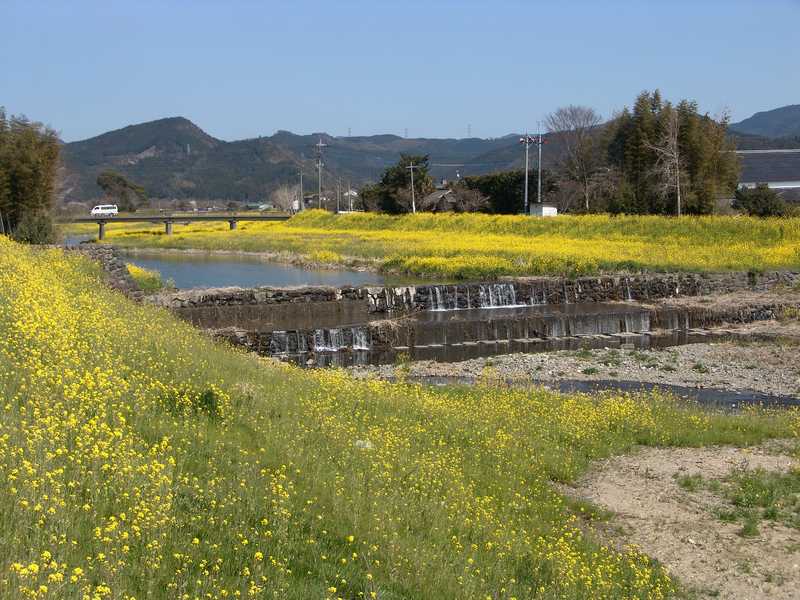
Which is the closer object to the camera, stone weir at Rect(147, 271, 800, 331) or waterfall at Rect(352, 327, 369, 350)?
waterfall at Rect(352, 327, 369, 350)

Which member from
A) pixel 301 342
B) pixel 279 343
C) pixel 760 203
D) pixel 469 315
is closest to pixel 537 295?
pixel 469 315

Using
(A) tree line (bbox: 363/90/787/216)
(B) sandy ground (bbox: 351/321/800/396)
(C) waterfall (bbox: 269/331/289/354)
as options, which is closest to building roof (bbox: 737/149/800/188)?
(A) tree line (bbox: 363/90/787/216)

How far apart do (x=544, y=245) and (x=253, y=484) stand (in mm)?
36253

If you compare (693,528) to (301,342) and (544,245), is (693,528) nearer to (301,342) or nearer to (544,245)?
(301,342)

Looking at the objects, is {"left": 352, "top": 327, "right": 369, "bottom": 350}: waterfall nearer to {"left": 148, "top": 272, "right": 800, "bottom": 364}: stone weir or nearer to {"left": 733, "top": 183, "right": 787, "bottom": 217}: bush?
{"left": 148, "top": 272, "right": 800, "bottom": 364}: stone weir

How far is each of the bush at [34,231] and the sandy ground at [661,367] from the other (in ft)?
52.9

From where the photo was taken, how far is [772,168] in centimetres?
6244

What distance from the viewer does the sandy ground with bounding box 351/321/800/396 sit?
18.9 m

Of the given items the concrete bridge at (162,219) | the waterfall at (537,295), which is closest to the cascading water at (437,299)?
the waterfall at (537,295)

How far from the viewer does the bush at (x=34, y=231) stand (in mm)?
30250

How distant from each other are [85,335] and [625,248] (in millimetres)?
33049

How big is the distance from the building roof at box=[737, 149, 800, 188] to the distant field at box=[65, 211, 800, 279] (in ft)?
63.4

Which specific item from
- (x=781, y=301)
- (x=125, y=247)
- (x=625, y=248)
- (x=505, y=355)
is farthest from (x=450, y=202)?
(x=505, y=355)

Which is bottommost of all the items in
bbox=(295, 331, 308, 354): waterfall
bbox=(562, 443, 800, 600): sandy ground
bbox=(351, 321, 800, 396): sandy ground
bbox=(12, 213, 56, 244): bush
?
bbox=(351, 321, 800, 396): sandy ground
